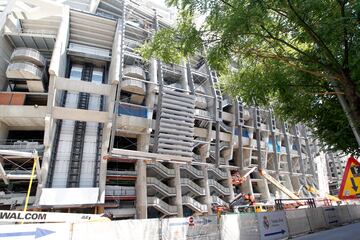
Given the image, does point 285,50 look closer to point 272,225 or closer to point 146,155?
point 272,225

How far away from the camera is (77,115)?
26109mm

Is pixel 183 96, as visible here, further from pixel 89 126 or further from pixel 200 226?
pixel 200 226

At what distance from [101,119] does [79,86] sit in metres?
3.93

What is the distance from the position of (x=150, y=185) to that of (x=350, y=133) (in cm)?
2414

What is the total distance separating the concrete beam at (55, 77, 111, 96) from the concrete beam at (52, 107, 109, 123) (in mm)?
2086

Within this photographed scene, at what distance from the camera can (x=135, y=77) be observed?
31453mm

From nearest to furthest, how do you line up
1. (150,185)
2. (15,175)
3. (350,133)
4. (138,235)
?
1. (350,133)
2. (138,235)
3. (15,175)
4. (150,185)

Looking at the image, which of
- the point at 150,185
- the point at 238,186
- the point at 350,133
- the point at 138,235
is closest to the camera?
the point at 350,133

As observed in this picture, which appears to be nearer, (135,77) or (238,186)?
(135,77)

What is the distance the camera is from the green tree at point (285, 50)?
5801 millimetres

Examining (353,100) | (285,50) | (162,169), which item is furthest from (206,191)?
(353,100)

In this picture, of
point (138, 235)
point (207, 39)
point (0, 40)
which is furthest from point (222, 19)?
point (0, 40)

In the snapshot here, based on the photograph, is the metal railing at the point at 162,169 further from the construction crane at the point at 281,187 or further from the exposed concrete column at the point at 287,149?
the exposed concrete column at the point at 287,149

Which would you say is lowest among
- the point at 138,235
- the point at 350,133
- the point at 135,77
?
the point at 138,235
